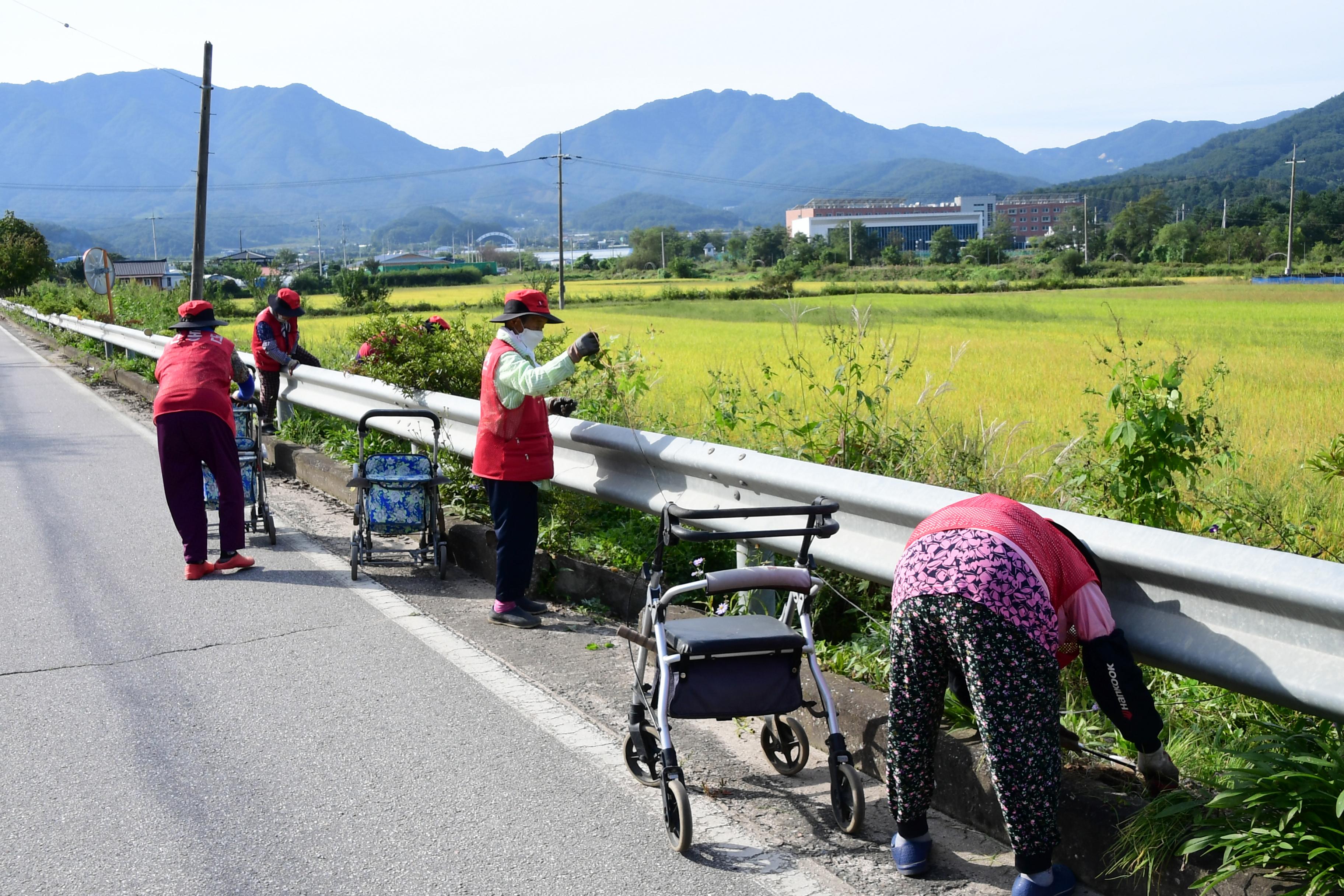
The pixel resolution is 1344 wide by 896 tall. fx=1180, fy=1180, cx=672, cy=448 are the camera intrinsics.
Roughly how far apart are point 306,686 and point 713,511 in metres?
2.23

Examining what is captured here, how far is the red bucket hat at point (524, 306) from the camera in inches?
231

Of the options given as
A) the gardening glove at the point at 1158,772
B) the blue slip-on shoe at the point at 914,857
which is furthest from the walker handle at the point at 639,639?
the gardening glove at the point at 1158,772

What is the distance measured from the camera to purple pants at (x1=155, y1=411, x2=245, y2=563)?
7207 mm

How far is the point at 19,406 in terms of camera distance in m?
16.8

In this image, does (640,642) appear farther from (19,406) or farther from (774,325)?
(774,325)

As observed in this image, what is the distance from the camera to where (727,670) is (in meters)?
3.81

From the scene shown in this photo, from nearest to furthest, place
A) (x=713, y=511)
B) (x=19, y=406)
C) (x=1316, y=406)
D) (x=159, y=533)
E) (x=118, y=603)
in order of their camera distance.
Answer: (x=713, y=511) < (x=118, y=603) < (x=159, y=533) < (x=1316, y=406) < (x=19, y=406)

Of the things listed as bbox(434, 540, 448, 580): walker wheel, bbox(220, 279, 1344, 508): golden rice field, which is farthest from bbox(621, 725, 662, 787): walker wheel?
bbox(434, 540, 448, 580): walker wheel

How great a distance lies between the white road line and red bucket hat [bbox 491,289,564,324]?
63.6 inches

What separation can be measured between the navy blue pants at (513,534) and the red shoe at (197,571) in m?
2.22

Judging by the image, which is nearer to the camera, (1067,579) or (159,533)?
(1067,579)

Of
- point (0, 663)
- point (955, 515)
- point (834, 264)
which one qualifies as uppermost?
point (834, 264)

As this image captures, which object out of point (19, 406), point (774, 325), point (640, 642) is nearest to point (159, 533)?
point (640, 642)

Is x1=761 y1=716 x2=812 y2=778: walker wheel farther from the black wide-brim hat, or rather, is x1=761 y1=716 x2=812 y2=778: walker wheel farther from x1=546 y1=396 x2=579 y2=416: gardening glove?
the black wide-brim hat
